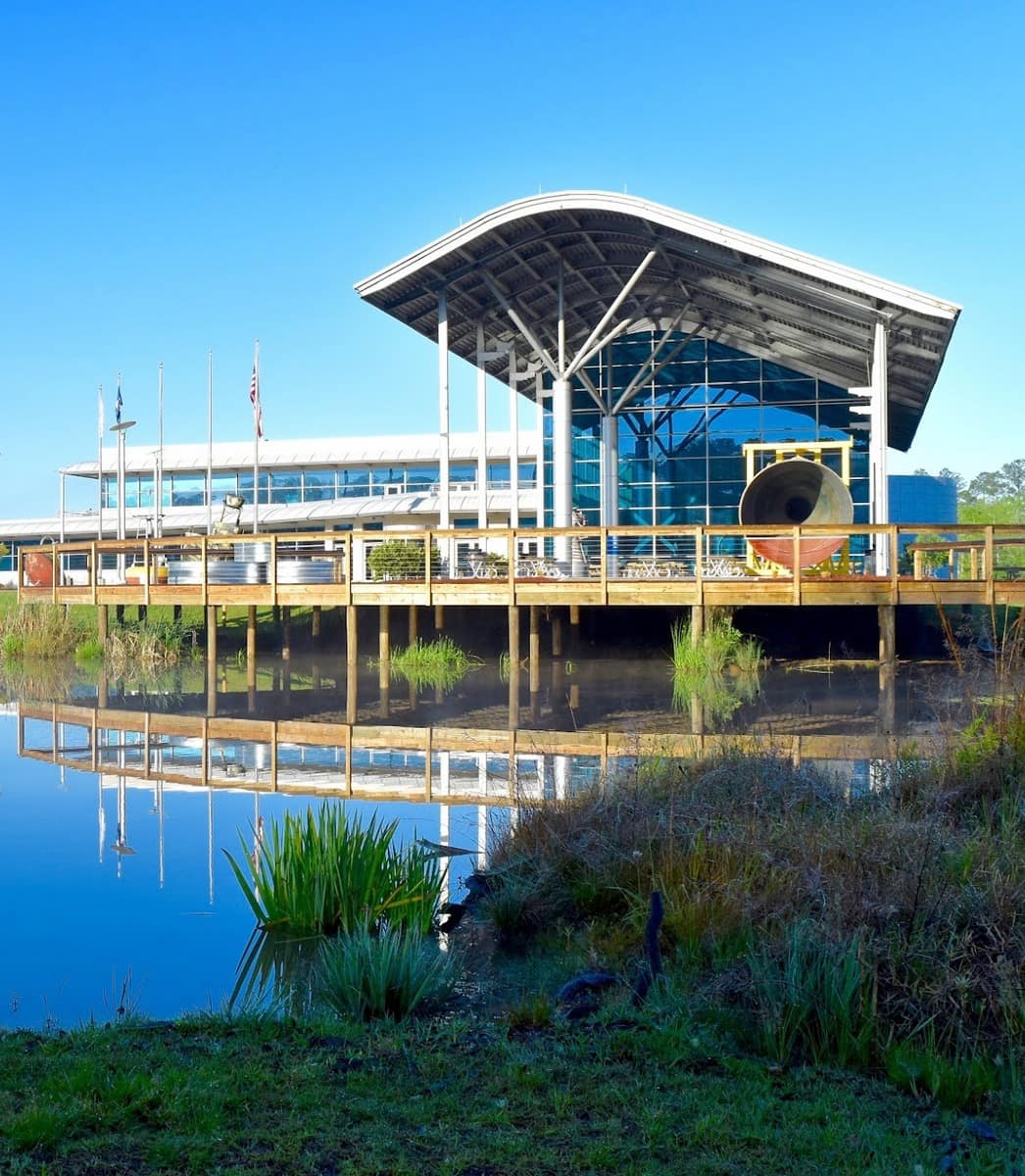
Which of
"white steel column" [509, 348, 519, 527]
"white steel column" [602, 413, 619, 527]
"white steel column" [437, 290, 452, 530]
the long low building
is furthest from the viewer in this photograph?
the long low building

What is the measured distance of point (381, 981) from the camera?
5062 mm

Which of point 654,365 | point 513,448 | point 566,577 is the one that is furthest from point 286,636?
point 654,365

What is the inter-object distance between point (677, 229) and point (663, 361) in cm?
759

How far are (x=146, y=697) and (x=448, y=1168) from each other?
15.3m

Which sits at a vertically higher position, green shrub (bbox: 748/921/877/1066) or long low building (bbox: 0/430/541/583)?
long low building (bbox: 0/430/541/583)

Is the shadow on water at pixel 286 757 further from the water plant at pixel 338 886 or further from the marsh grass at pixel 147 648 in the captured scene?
the marsh grass at pixel 147 648

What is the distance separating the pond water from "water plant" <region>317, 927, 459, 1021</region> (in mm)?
757

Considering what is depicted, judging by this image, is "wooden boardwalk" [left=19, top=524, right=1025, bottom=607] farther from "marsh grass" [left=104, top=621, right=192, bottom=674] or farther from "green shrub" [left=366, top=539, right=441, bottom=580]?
"marsh grass" [left=104, top=621, right=192, bottom=674]

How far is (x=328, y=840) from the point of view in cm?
658

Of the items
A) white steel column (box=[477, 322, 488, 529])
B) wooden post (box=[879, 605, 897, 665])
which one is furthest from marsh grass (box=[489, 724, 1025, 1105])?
white steel column (box=[477, 322, 488, 529])

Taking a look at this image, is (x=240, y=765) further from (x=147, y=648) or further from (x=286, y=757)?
(x=147, y=648)

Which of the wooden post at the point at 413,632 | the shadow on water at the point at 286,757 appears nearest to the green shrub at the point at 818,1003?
the shadow on water at the point at 286,757

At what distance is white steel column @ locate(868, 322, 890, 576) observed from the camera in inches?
851

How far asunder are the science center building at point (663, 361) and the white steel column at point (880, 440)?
5 cm
